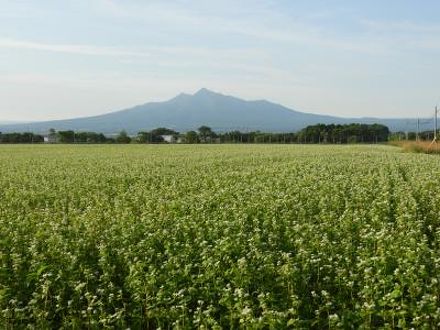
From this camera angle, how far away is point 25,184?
72.9 feet

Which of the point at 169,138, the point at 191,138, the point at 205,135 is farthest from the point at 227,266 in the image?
the point at 169,138

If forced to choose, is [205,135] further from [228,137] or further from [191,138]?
[191,138]

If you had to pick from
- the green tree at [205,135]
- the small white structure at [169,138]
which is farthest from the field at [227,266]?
the green tree at [205,135]

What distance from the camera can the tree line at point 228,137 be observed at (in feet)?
333

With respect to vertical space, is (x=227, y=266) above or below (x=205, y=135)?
below

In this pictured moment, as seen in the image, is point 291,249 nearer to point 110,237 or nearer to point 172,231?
point 172,231

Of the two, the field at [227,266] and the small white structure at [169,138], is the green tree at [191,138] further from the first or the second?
the field at [227,266]

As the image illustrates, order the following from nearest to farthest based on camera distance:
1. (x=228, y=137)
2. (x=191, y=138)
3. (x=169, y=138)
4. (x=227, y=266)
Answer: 1. (x=227, y=266)
2. (x=191, y=138)
3. (x=228, y=137)
4. (x=169, y=138)

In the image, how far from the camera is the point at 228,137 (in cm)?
11119

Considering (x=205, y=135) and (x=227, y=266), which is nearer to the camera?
(x=227, y=266)

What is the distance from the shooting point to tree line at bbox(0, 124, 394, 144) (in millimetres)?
101625

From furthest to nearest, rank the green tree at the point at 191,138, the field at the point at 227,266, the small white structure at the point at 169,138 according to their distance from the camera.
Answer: the small white structure at the point at 169,138, the green tree at the point at 191,138, the field at the point at 227,266

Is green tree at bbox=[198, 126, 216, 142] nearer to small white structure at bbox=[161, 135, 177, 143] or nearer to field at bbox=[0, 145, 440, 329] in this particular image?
small white structure at bbox=[161, 135, 177, 143]

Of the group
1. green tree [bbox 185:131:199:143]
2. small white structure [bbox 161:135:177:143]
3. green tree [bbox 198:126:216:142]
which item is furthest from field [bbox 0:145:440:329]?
green tree [bbox 198:126:216:142]
